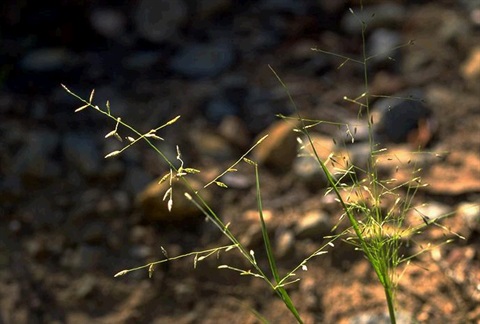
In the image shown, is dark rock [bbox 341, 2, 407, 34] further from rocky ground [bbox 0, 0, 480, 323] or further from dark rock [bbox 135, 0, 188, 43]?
dark rock [bbox 135, 0, 188, 43]

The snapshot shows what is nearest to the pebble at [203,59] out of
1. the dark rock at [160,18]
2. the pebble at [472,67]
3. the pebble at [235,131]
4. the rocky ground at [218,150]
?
the rocky ground at [218,150]

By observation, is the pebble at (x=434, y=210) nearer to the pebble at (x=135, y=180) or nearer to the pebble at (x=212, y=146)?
the pebble at (x=212, y=146)

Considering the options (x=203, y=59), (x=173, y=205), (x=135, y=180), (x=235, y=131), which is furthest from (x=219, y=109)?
(x=173, y=205)

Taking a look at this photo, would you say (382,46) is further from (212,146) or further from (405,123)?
(212,146)

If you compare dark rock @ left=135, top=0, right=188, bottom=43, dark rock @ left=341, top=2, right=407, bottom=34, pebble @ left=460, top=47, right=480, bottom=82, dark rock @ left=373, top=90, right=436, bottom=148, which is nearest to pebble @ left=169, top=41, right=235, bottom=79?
dark rock @ left=135, top=0, right=188, bottom=43

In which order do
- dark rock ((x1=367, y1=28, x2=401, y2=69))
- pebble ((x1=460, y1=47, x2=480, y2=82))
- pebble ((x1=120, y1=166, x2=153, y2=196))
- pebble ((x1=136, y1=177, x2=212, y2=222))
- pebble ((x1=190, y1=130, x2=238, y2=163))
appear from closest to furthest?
1. pebble ((x1=136, y1=177, x2=212, y2=222))
2. pebble ((x1=120, y1=166, x2=153, y2=196))
3. pebble ((x1=190, y1=130, x2=238, y2=163))
4. pebble ((x1=460, y1=47, x2=480, y2=82))
5. dark rock ((x1=367, y1=28, x2=401, y2=69))

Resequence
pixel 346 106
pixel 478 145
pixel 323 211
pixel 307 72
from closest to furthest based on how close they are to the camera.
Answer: pixel 323 211 → pixel 478 145 → pixel 346 106 → pixel 307 72

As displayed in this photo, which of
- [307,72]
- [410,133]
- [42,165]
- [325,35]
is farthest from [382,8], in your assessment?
[42,165]

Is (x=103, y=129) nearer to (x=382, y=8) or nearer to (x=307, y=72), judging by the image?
(x=307, y=72)
